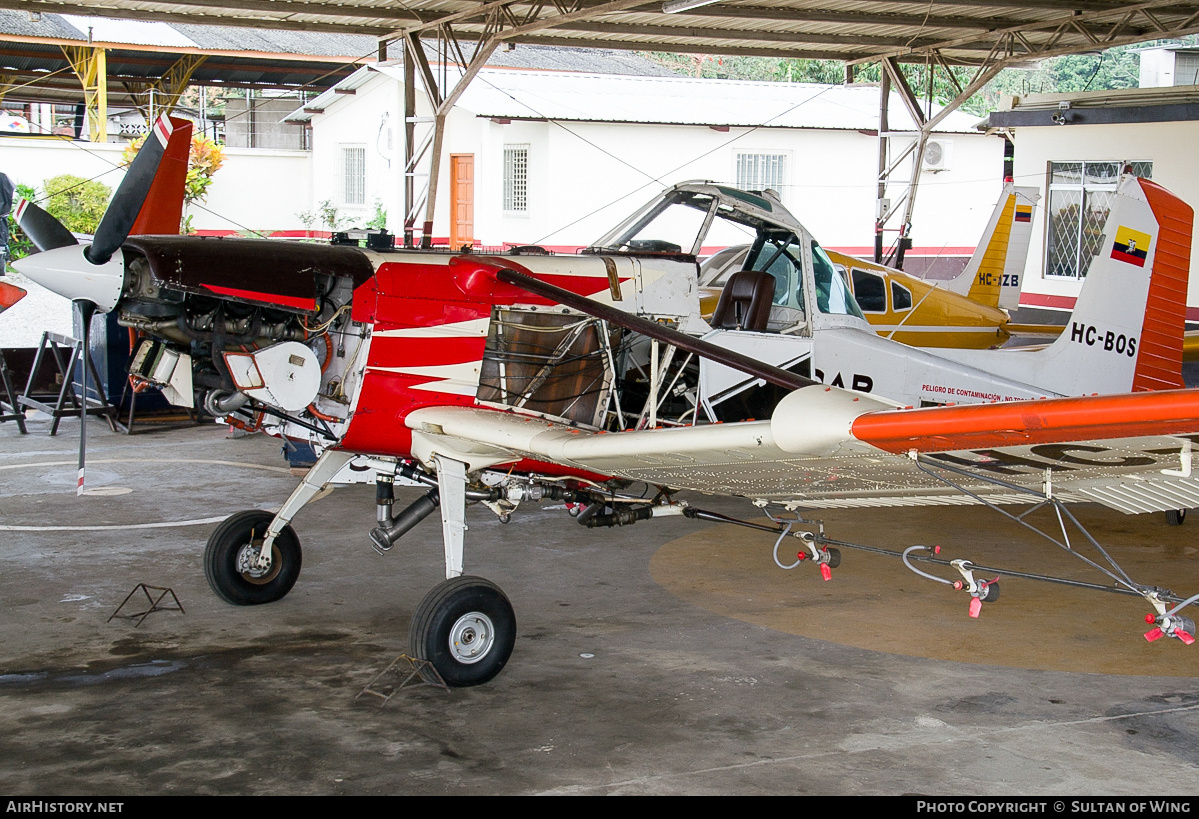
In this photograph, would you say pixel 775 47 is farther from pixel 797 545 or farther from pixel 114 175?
pixel 114 175

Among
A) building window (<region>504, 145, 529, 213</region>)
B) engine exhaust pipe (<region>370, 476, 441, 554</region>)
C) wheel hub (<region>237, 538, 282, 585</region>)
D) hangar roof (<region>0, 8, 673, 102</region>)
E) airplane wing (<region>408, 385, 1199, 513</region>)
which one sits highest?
hangar roof (<region>0, 8, 673, 102</region>)

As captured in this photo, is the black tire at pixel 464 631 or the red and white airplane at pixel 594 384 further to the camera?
the black tire at pixel 464 631

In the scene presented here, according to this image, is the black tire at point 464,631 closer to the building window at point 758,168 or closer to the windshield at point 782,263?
the windshield at point 782,263

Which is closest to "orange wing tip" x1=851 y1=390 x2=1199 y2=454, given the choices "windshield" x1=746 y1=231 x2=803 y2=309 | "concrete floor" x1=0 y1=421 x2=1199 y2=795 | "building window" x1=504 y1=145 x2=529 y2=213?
"concrete floor" x1=0 y1=421 x2=1199 y2=795

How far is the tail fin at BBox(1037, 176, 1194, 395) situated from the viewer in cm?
714

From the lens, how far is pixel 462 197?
2791 cm

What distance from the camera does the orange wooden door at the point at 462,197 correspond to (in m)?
27.3

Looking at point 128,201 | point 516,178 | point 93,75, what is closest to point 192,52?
point 93,75

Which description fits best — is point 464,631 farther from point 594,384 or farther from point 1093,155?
point 1093,155

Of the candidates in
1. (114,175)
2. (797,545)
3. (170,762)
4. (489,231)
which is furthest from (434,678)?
(114,175)

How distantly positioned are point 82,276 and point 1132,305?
619 cm

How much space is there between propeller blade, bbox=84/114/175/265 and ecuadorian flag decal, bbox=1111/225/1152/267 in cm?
566

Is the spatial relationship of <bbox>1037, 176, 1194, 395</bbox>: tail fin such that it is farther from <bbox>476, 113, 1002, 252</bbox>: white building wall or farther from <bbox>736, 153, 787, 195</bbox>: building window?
<bbox>736, 153, 787, 195</bbox>: building window

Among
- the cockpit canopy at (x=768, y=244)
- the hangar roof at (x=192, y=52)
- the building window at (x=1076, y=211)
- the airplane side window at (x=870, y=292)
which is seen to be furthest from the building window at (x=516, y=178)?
the cockpit canopy at (x=768, y=244)
